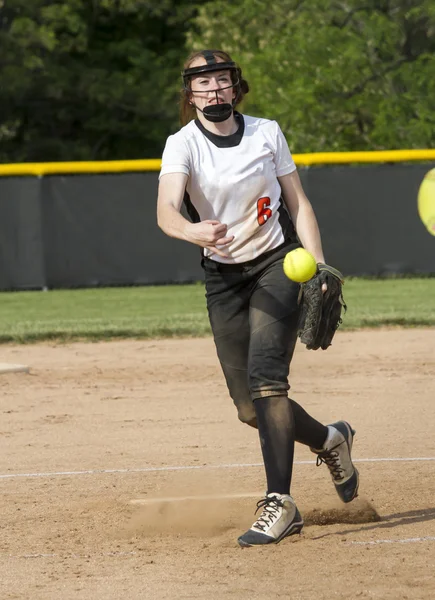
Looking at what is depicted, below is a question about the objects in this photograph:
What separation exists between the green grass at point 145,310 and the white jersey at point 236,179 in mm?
6866

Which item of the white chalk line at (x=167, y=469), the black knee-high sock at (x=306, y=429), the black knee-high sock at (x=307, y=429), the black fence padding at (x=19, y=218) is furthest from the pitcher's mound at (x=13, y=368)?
the black fence padding at (x=19, y=218)

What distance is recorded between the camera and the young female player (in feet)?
14.4

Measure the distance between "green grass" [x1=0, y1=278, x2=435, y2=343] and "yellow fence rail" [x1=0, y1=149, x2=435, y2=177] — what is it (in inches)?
65.4

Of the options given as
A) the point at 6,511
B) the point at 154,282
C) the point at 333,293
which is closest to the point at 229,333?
the point at 333,293

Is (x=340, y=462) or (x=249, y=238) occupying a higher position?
(x=249, y=238)

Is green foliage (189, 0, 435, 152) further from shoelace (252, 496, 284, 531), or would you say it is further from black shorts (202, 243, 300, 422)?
shoelace (252, 496, 284, 531)

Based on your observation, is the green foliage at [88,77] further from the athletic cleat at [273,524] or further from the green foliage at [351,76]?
the athletic cleat at [273,524]

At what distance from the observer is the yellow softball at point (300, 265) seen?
4340mm

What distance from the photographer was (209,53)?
4637mm

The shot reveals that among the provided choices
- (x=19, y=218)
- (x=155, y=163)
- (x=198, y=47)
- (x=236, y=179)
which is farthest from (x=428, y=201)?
(x=236, y=179)

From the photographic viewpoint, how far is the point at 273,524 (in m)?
4.32

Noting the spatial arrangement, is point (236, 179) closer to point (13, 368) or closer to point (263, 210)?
point (263, 210)

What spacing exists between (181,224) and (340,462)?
1301mm

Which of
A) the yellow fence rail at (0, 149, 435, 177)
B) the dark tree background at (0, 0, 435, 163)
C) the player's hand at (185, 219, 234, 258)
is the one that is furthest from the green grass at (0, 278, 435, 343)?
the player's hand at (185, 219, 234, 258)
